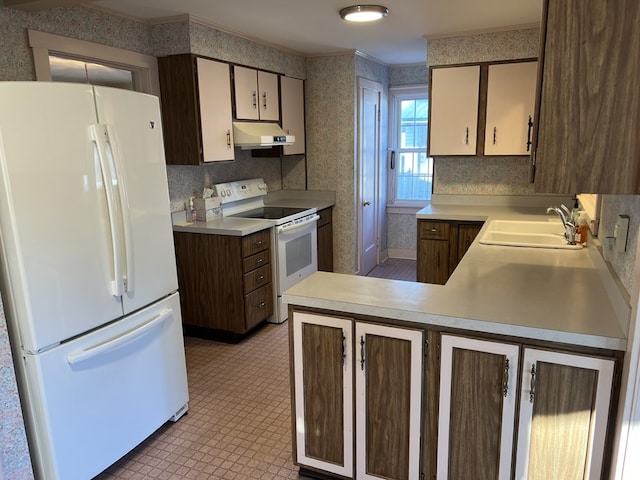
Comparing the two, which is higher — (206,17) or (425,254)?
(206,17)

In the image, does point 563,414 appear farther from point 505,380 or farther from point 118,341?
point 118,341

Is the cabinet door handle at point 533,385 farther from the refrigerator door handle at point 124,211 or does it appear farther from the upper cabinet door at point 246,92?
the upper cabinet door at point 246,92

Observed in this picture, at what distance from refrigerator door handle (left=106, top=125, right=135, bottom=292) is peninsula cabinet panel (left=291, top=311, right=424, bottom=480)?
0.83m

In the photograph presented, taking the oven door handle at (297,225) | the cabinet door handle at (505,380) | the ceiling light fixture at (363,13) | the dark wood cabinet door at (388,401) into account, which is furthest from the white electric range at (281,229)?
the cabinet door handle at (505,380)

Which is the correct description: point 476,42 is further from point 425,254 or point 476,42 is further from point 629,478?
point 629,478

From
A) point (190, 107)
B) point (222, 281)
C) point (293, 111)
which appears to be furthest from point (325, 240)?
point (190, 107)

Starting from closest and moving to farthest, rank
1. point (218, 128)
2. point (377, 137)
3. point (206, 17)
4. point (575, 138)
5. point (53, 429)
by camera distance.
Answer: point (575, 138), point (53, 429), point (206, 17), point (218, 128), point (377, 137)

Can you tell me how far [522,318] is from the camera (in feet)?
5.44

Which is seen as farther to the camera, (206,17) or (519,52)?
(519,52)

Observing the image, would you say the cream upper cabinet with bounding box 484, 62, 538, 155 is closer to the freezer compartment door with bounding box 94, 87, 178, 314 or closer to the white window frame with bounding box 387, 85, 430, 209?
the white window frame with bounding box 387, 85, 430, 209

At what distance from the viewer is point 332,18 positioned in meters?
3.42

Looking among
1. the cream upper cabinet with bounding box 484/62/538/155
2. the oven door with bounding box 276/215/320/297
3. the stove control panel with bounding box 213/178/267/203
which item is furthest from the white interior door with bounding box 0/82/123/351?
the cream upper cabinet with bounding box 484/62/538/155

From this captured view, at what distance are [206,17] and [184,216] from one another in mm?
1506

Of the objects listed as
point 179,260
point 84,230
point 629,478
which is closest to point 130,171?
point 84,230
